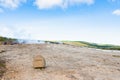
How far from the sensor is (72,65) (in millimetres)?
27125

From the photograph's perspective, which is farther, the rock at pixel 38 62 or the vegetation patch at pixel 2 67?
the rock at pixel 38 62

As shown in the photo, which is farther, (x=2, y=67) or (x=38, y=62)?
(x=2, y=67)

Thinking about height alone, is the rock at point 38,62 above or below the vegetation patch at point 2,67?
above

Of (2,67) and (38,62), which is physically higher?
(38,62)

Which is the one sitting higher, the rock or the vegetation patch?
the rock

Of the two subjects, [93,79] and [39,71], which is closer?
[93,79]

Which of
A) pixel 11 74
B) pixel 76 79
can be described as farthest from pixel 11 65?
pixel 76 79

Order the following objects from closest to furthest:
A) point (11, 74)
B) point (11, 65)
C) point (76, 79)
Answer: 1. point (76, 79)
2. point (11, 74)
3. point (11, 65)

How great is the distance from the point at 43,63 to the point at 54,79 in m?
3.66

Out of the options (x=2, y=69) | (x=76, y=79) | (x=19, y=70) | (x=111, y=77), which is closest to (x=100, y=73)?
(x=111, y=77)

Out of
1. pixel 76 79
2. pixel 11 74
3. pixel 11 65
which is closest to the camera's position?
pixel 76 79

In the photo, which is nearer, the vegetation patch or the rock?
the vegetation patch

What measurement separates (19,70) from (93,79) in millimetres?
7304

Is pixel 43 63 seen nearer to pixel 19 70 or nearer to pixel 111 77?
pixel 19 70
